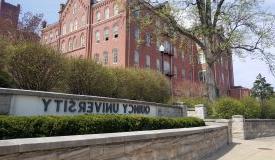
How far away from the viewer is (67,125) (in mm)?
6828

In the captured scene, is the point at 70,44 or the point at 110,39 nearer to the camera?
the point at 110,39

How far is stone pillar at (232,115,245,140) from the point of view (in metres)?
20.7

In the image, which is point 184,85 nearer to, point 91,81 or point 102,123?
point 91,81

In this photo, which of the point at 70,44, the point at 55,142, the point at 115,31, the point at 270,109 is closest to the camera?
the point at 55,142

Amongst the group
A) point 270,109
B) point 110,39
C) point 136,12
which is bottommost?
point 270,109

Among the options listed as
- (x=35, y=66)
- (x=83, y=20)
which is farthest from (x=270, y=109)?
(x=83, y=20)

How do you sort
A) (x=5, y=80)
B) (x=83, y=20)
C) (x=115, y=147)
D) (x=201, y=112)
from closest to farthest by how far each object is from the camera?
(x=115, y=147) < (x=5, y=80) < (x=201, y=112) < (x=83, y=20)

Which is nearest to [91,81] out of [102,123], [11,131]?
[102,123]

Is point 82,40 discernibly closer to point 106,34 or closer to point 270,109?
point 106,34

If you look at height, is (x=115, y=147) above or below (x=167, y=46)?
below

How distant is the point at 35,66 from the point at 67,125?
4.33m

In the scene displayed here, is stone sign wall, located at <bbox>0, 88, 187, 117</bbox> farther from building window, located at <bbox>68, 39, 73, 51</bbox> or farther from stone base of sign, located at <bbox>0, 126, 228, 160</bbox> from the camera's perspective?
building window, located at <bbox>68, 39, 73, 51</bbox>

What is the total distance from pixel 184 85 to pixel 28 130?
3839cm

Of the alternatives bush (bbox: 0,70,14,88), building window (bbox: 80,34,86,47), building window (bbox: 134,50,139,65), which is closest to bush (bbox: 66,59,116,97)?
bush (bbox: 0,70,14,88)
